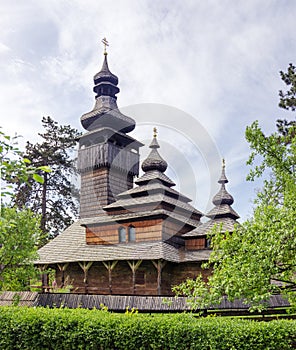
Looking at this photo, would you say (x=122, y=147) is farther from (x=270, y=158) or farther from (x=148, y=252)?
(x=270, y=158)

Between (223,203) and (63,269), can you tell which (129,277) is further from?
(223,203)

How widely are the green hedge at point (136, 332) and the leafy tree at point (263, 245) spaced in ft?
1.50

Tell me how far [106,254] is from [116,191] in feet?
26.1

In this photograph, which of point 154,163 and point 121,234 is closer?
point 121,234

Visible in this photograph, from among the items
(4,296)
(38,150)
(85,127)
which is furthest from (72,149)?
(4,296)

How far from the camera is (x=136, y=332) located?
7.23 metres

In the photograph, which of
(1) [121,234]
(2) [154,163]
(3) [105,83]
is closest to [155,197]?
(1) [121,234]

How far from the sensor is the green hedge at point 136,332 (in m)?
6.78

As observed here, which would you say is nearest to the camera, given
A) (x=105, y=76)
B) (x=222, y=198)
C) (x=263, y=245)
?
(x=263, y=245)

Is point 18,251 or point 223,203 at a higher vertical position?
point 223,203

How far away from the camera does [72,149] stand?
3738cm

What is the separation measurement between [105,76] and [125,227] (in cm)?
1415

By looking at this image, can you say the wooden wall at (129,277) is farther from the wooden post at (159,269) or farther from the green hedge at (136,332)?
the green hedge at (136,332)

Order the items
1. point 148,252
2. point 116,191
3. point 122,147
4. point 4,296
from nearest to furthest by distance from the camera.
A: 1. point 4,296
2. point 148,252
3. point 116,191
4. point 122,147
